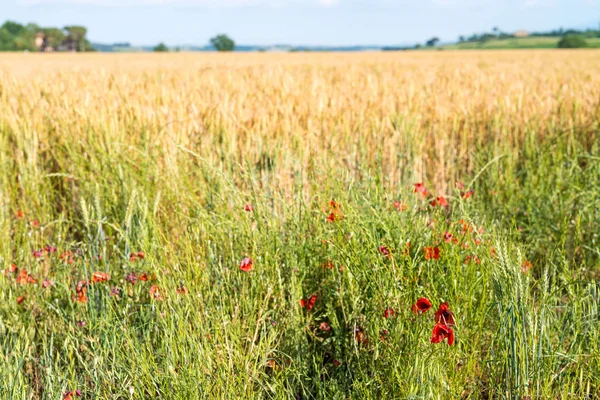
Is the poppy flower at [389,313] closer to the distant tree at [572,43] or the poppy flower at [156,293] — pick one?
the poppy flower at [156,293]

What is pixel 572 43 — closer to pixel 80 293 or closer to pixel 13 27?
pixel 80 293

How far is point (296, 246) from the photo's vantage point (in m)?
1.96

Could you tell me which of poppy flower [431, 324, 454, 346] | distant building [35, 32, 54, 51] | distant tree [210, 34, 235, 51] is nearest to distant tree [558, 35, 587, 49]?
distant tree [210, 34, 235, 51]

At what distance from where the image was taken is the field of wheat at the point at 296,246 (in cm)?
150

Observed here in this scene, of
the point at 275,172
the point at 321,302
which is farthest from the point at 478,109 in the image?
the point at 321,302

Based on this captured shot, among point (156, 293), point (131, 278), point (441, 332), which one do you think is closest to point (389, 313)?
point (441, 332)

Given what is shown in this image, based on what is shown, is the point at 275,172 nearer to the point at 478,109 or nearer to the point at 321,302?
the point at 321,302

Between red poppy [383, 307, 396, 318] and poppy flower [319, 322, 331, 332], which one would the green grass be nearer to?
poppy flower [319, 322, 331, 332]

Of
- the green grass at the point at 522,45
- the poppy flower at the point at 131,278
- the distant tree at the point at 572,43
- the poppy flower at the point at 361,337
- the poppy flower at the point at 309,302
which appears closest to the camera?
the poppy flower at the point at 361,337

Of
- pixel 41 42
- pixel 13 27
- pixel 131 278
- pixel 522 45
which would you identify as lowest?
pixel 131 278

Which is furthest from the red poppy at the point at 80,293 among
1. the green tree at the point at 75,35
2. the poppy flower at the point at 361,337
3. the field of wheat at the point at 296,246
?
the green tree at the point at 75,35

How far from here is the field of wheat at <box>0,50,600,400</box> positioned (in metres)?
1.50

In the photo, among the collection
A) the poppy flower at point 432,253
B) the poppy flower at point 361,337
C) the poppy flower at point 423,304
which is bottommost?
the poppy flower at point 361,337

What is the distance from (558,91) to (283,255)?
3.09m
